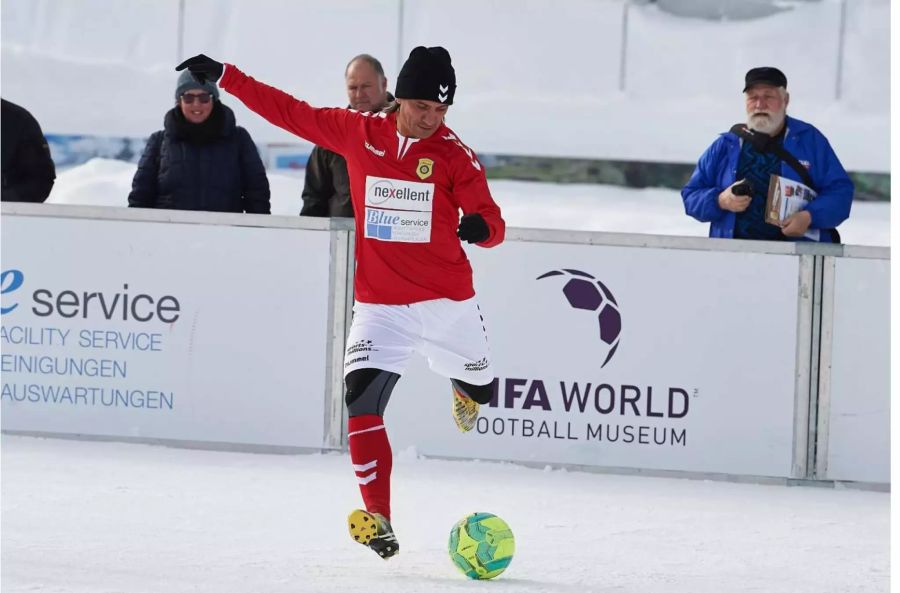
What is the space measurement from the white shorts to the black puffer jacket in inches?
96.5

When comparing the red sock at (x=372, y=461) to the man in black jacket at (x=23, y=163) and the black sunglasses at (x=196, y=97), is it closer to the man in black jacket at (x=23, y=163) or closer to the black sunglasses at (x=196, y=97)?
the black sunglasses at (x=196, y=97)

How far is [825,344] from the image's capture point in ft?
24.7

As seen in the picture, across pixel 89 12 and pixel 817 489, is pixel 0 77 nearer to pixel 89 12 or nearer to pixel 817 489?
pixel 89 12

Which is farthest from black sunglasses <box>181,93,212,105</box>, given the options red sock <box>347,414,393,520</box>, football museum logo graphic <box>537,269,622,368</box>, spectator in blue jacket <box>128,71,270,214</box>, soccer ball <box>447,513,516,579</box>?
soccer ball <box>447,513,516,579</box>

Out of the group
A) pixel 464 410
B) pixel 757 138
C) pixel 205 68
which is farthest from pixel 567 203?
pixel 205 68

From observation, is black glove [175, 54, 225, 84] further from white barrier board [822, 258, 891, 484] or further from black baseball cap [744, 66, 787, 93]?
white barrier board [822, 258, 891, 484]

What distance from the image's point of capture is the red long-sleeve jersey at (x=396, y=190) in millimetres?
5602

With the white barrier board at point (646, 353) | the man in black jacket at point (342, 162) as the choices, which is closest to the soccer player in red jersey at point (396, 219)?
the white barrier board at point (646, 353)

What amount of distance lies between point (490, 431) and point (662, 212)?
7.24 meters

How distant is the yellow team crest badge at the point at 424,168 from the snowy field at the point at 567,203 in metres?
7.69

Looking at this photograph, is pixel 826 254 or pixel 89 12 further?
pixel 89 12

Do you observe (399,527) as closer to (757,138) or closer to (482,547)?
(482,547)

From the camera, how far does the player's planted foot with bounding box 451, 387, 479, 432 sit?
21.1 ft

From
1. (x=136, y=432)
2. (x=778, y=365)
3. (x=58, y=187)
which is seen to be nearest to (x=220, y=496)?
(x=136, y=432)
